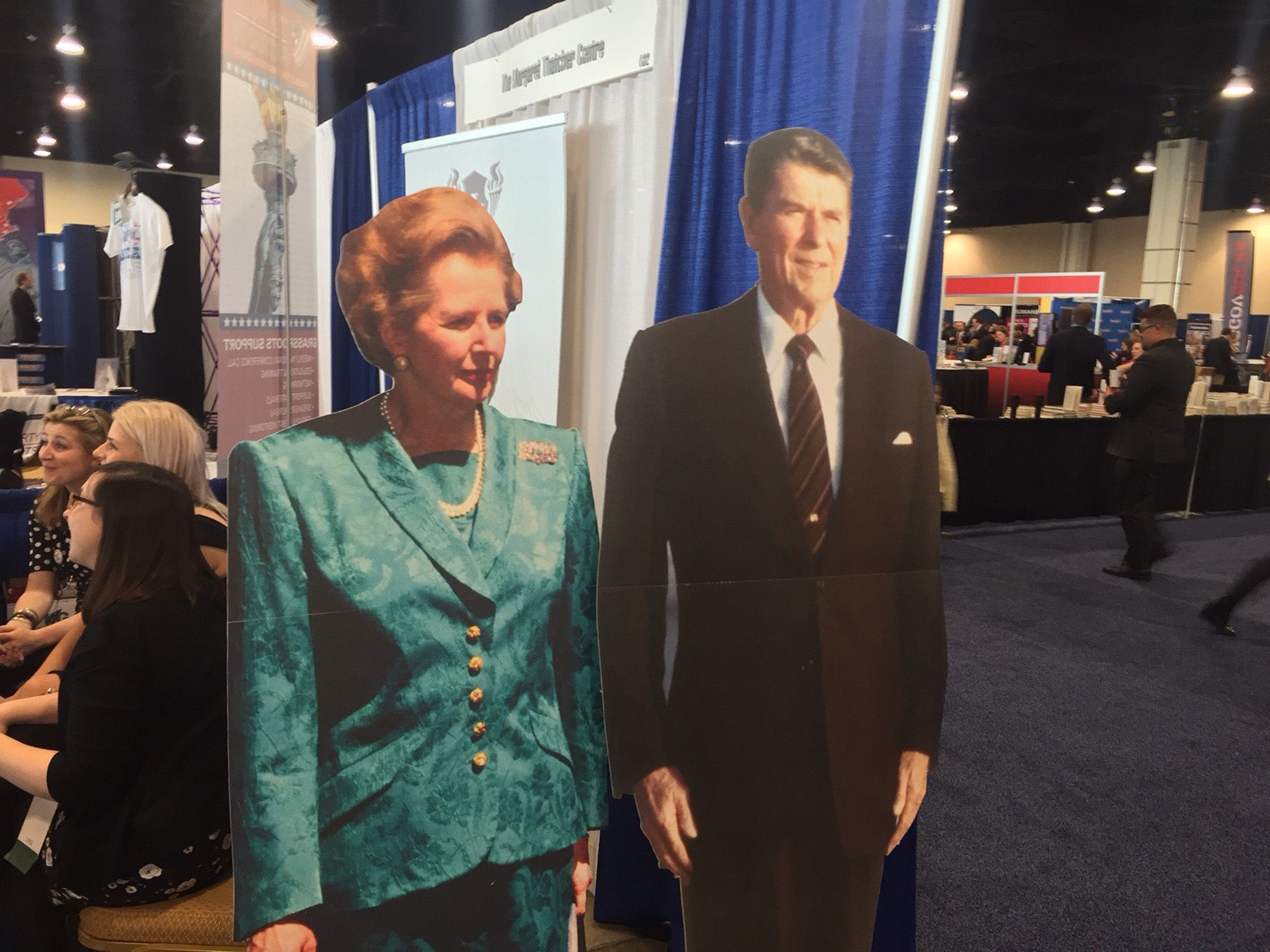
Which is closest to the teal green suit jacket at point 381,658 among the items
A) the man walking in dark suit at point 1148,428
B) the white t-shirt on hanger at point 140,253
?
the white t-shirt on hanger at point 140,253

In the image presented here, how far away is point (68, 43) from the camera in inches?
99.3

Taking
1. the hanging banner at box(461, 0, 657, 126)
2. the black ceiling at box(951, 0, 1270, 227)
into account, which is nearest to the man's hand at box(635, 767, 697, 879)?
the hanging banner at box(461, 0, 657, 126)

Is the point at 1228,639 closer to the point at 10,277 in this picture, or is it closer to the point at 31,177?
the point at 31,177

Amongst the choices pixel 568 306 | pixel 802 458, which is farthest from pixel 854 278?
pixel 568 306

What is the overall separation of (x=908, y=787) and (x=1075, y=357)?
662 cm

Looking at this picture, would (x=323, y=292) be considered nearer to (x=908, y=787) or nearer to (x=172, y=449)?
(x=172, y=449)

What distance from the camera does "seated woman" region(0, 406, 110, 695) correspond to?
2232 mm

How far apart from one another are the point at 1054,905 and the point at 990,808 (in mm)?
482

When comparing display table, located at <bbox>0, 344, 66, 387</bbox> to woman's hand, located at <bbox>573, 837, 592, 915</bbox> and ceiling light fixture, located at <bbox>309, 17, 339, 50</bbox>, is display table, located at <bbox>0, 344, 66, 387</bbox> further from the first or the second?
woman's hand, located at <bbox>573, 837, 592, 915</bbox>

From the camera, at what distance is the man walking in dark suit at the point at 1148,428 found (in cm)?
505

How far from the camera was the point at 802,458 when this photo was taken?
135cm

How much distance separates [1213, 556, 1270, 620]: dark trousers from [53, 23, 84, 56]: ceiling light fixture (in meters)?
4.83

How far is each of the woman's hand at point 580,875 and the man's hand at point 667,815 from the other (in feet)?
0.33

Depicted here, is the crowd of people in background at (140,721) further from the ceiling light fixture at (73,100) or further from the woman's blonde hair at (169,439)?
the ceiling light fixture at (73,100)
